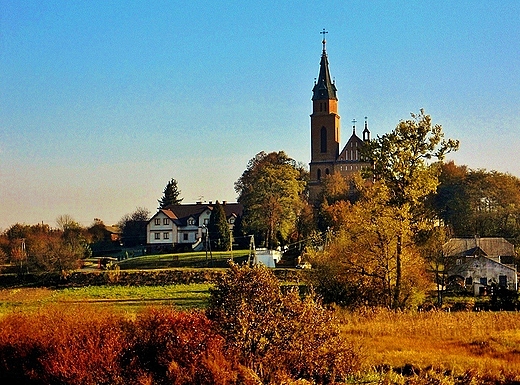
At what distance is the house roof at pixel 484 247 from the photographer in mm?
47344

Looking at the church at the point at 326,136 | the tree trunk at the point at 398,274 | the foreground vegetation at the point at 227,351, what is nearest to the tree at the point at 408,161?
the tree trunk at the point at 398,274

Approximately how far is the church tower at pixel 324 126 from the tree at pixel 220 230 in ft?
99.4

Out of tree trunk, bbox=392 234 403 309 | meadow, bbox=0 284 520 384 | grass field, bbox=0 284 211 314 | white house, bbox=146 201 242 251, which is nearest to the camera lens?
meadow, bbox=0 284 520 384

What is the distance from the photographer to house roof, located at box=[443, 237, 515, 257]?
4734 centimetres

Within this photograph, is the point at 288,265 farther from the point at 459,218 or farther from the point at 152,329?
the point at 152,329

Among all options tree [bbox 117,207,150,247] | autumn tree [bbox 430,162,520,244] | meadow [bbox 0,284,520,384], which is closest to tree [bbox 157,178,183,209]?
tree [bbox 117,207,150,247]

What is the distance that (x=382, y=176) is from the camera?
25.1m

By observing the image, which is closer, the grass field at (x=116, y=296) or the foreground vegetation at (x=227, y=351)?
the foreground vegetation at (x=227, y=351)

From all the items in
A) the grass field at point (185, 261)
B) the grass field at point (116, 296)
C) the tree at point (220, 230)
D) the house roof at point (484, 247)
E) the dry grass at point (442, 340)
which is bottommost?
the grass field at point (116, 296)

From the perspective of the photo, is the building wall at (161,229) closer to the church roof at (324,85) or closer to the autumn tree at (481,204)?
the autumn tree at (481,204)

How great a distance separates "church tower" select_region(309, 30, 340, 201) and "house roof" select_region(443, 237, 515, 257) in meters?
45.4

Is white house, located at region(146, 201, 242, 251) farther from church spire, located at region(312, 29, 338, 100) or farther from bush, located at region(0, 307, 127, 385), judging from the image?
bush, located at region(0, 307, 127, 385)

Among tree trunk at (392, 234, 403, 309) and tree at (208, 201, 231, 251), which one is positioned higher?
tree at (208, 201, 231, 251)

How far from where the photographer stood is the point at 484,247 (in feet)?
165
